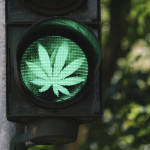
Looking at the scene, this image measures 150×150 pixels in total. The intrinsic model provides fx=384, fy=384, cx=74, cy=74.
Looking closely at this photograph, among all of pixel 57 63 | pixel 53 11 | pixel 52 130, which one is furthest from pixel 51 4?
pixel 52 130

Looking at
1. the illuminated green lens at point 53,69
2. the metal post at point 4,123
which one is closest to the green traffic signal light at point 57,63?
the illuminated green lens at point 53,69

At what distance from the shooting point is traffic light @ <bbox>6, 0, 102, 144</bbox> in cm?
178

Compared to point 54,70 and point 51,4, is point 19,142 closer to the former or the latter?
point 54,70

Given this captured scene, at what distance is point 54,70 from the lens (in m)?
1.79

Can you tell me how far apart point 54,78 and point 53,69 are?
43 millimetres

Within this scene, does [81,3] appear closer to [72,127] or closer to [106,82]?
[72,127]

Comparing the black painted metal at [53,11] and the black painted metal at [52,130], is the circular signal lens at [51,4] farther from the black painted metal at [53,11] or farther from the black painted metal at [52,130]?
the black painted metal at [52,130]

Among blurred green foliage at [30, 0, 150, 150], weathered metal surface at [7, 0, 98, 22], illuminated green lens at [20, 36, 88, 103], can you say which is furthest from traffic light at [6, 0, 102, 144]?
→ blurred green foliage at [30, 0, 150, 150]

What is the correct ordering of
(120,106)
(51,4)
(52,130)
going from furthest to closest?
(120,106), (51,4), (52,130)

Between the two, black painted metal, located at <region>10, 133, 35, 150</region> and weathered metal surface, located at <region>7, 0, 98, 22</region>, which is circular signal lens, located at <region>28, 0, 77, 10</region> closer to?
weathered metal surface, located at <region>7, 0, 98, 22</region>

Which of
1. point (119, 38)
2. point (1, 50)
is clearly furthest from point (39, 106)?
point (119, 38)

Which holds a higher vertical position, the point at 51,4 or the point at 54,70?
the point at 51,4

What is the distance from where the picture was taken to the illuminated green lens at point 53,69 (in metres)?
1.79

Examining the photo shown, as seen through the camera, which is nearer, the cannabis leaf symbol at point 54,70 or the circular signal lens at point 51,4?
the cannabis leaf symbol at point 54,70
